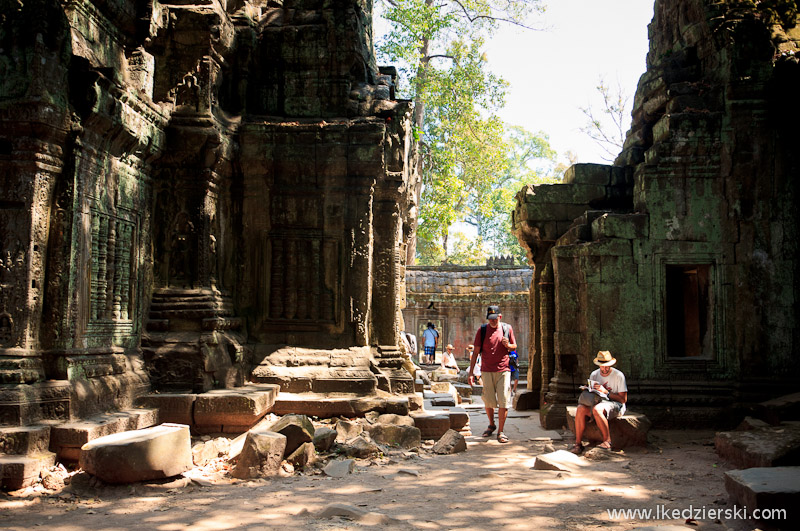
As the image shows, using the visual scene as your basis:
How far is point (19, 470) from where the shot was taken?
4.82 meters

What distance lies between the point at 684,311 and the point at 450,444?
4.90 meters

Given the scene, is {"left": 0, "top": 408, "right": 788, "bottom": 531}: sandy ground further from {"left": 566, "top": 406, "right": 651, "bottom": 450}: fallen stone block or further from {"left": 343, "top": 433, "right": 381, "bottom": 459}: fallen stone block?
{"left": 566, "top": 406, "right": 651, "bottom": 450}: fallen stone block

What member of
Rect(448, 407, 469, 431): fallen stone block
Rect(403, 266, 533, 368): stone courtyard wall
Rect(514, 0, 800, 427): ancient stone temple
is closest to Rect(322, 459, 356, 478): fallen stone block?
Rect(448, 407, 469, 431): fallen stone block

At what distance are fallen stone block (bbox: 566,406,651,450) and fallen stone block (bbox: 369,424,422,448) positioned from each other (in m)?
1.99

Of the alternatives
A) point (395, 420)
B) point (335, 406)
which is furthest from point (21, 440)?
point (395, 420)

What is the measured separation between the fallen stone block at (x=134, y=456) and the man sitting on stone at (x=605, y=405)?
423 centimetres

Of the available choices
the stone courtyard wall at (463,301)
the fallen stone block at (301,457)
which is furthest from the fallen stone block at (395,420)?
the stone courtyard wall at (463,301)

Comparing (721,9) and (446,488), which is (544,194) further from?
(446,488)

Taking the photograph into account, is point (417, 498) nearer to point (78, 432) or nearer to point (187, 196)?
point (78, 432)

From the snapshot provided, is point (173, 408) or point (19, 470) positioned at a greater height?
point (173, 408)

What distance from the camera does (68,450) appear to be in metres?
5.30

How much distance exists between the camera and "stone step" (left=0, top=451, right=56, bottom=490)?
4.78m

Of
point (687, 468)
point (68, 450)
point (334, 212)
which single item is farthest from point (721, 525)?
point (334, 212)

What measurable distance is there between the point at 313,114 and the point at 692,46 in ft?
18.6
